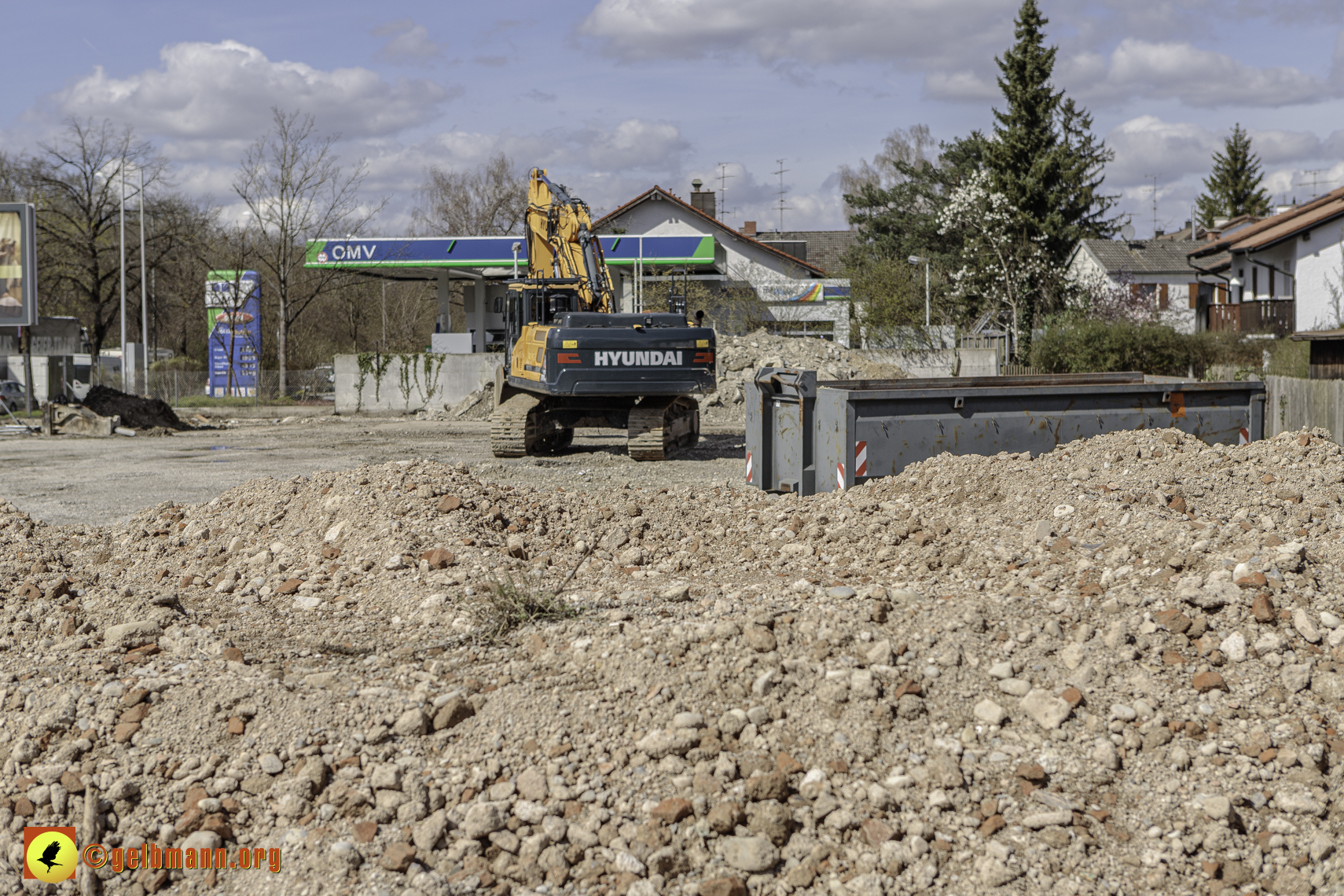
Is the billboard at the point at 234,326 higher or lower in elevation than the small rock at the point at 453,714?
higher

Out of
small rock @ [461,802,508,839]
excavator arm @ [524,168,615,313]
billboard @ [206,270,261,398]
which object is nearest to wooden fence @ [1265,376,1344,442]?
excavator arm @ [524,168,615,313]

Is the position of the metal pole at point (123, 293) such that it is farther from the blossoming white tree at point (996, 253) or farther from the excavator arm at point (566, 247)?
the blossoming white tree at point (996, 253)

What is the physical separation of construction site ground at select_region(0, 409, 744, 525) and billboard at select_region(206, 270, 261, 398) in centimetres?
1643

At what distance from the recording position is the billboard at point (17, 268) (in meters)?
26.6

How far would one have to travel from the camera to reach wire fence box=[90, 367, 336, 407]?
3753cm

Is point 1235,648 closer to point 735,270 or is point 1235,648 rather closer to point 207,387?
point 207,387

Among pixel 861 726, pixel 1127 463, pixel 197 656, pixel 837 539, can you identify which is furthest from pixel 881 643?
pixel 1127 463

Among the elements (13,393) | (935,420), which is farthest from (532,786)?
(13,393)

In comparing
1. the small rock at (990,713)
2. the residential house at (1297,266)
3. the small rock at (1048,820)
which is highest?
the residential house at (1297,266)

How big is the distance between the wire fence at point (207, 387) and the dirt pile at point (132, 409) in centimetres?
1000

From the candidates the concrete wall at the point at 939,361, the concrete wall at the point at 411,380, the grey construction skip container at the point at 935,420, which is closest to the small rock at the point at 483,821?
the grey construction skip container at the point at 935,420

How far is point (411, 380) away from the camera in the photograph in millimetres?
32250

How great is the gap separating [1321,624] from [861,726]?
2.37 m

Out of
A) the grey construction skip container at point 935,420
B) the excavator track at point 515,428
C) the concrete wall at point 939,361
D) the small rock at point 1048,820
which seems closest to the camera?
the small rock at point 1048,820
